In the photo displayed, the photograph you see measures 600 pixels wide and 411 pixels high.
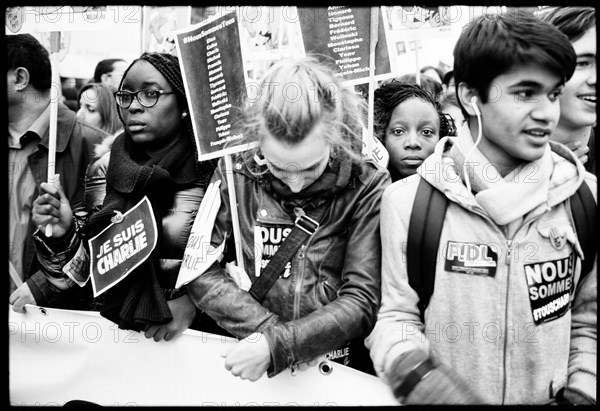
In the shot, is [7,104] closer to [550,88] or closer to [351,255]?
[351,255]

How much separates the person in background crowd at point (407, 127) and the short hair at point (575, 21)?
63 centimetres

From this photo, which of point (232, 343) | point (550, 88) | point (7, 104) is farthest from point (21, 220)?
point (550, 88)

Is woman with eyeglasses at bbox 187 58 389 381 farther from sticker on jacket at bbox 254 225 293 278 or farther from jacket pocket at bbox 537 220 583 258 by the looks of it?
jacket pocket at bbox 537 220 583 258

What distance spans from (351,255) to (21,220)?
1781mm

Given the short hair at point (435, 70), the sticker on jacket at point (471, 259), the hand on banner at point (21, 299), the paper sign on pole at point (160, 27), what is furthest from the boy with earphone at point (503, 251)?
the hand on banner at point (21, 299)

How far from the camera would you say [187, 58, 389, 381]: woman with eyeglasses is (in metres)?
2.73

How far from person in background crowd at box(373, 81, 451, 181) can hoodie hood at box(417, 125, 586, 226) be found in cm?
30

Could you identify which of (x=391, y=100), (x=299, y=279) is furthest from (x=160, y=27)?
(x=299, y=279)

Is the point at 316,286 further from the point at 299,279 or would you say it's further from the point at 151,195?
the point at 151,195

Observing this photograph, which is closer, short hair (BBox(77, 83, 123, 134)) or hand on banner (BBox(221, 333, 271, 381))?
hand on banner (BBox(221, 333, 271, 381))

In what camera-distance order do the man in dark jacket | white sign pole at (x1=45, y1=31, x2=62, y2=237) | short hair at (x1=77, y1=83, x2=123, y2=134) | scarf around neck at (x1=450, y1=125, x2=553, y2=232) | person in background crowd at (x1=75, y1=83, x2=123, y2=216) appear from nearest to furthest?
scarf around neck at (x1=450, y1=125, x2=553, y2=232), white sign pole at (x1=45, y1=31, x2=62, y2=237), person in background crowd at (x1=75, y1=83, x2=123, y2=216), the man in dark jacket, short hair at (x1=77, y1=83, x2=123, y2=134)

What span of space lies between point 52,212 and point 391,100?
1.65m

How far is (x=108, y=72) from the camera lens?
398 cm

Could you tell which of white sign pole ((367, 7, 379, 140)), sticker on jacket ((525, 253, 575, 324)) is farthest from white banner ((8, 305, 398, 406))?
white sign pole ((367, 7, 379, 140))
